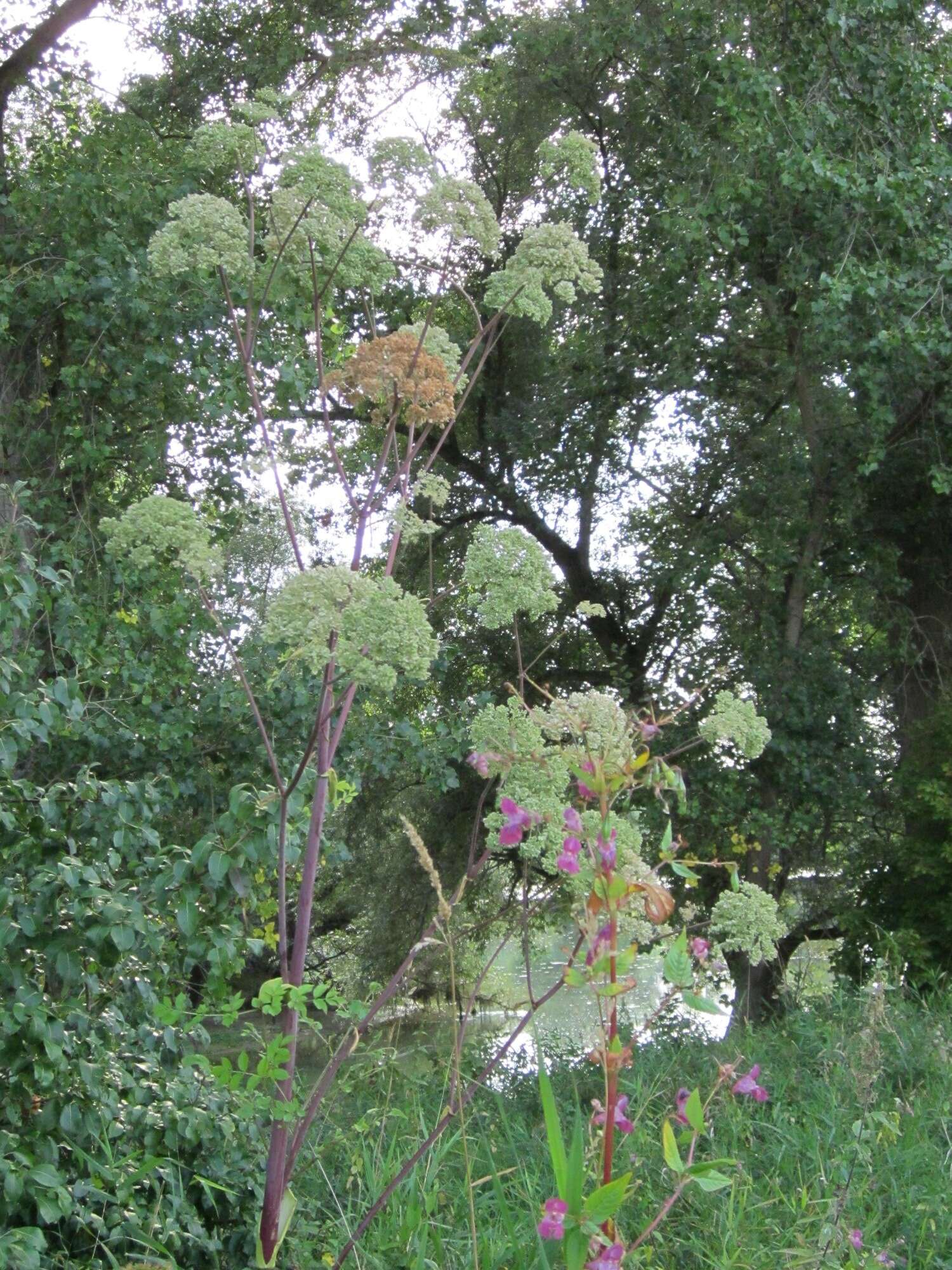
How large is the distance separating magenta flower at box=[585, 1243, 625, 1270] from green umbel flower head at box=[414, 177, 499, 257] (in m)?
1.66

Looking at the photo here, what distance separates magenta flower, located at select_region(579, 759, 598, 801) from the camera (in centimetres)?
163

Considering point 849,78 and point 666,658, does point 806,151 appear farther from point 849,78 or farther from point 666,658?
point 666,658

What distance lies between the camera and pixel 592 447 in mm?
9273

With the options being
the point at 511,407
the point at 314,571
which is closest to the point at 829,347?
the point at 511,407

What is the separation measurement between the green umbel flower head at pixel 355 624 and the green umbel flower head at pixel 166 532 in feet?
0.84

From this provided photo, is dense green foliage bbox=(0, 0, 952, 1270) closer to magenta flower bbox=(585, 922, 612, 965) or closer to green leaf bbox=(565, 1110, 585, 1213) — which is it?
magenta flower bbox=(585, 922, 612, 965)

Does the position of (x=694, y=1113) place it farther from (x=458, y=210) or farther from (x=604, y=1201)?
(x=458, y=210)

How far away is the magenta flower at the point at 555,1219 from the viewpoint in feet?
4.81

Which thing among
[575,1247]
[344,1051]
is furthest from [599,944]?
[344,1051]

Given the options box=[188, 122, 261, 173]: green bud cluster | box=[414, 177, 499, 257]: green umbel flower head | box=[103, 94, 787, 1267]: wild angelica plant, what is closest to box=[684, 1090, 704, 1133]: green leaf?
box=[103, 94, 787, 1267]: wild angelica plant

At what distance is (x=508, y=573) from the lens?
2188 mm

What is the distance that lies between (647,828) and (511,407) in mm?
3643

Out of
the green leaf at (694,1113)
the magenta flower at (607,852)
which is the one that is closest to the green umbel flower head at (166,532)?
the magenta flower at (607,852)

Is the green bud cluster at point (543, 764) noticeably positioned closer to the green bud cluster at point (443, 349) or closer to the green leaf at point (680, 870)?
the green leaf at point (680, 870)
